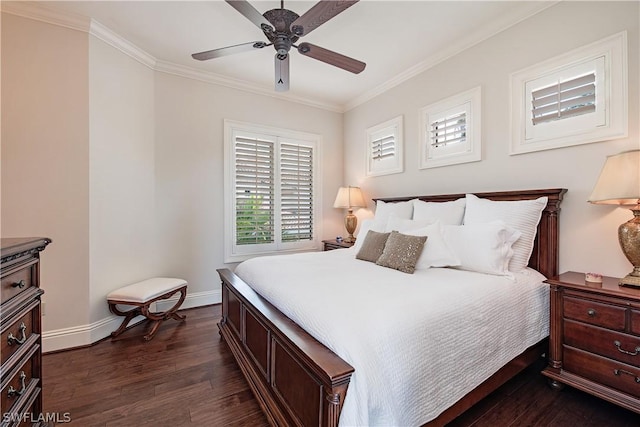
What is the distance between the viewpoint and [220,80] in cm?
373

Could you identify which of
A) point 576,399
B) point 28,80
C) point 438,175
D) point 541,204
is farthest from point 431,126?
point 28,80

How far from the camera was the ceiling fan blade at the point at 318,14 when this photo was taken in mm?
1793

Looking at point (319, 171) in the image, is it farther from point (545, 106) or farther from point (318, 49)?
point (545, 106)

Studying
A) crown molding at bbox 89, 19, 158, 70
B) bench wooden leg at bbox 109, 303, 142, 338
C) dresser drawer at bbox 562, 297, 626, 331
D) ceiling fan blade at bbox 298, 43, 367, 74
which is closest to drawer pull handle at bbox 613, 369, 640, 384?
dresser drawer at bbox 562, 297, 626, 331

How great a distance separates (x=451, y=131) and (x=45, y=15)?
3.94m

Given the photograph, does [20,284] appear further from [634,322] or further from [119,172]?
[634,322]

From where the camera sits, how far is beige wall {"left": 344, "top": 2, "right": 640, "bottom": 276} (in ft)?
6.73

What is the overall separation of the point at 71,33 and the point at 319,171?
3.13m

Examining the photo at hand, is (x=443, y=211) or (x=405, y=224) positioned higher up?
(x=443, y=211)

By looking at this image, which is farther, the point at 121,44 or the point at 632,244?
the point at 121,44

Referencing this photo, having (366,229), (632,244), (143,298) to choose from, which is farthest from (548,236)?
(143,298)

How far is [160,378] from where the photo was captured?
212 centimetres

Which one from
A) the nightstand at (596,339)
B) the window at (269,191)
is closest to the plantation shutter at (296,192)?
the window at (269,191)

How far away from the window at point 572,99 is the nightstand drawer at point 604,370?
1511mm
